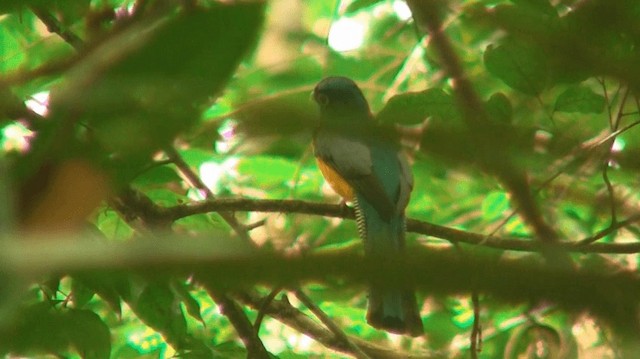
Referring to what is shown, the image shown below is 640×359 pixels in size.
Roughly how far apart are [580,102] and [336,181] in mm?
2815

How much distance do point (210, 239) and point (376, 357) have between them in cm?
341

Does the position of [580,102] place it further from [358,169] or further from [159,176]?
[358,169]

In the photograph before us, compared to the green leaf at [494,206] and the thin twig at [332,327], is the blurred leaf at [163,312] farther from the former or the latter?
the green leaf at [494,206]

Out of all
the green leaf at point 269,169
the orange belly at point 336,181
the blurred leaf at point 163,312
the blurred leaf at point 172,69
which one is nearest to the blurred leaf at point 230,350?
the blurred leaf at point 163,312

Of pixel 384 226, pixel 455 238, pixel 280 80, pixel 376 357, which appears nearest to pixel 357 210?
pixel 384 226

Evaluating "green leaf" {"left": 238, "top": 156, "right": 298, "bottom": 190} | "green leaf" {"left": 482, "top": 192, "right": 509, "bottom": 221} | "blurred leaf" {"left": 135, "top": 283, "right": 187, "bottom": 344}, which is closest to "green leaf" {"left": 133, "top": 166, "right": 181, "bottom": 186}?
"blurred leaf" {"left": 135, "top": 283, "right": 187, "bottom": 344}

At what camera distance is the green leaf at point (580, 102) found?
246 centimetres

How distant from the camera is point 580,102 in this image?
2.47m

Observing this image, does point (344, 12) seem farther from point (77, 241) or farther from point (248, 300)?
point (77, 241)

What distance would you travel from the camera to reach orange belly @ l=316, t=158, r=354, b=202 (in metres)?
5.16

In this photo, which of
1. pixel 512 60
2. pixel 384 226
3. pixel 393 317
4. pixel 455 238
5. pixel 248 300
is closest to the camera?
pixel 512 60

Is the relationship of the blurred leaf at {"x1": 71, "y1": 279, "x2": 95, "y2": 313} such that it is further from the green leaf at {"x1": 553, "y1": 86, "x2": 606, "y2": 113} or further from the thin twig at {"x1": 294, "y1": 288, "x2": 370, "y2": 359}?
the green leaf at {"x1": 553, "y1": 86, "x2": 606, "y2": 113}

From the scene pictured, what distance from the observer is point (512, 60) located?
229 cm

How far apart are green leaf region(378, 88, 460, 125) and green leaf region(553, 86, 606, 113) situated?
31 centimetres
